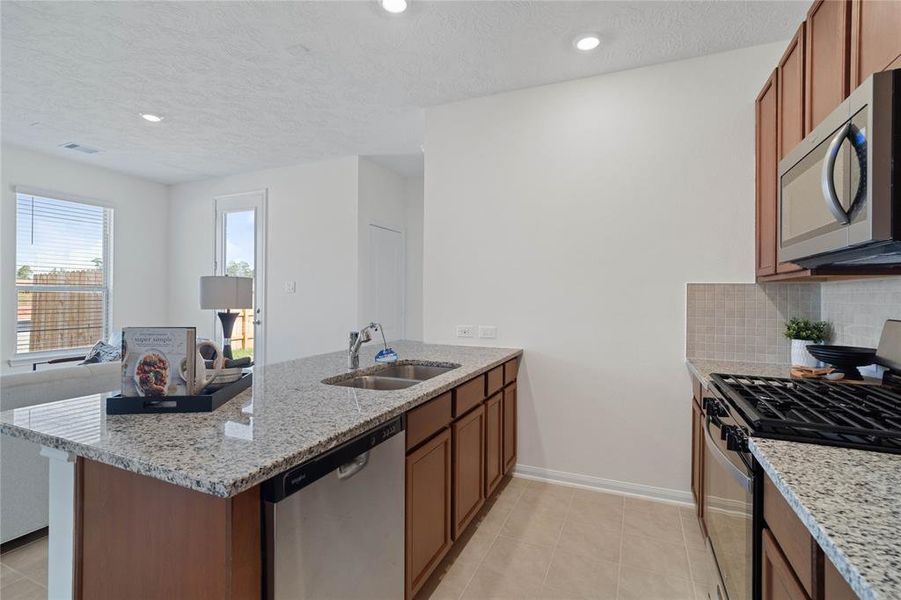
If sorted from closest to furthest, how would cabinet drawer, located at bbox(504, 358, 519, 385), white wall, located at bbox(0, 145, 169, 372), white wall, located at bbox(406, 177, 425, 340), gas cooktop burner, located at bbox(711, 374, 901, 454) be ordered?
gas cooktop burner, located at bbox(711, 374, 901, 454) → cabinet drawer, located at bbox(504, 358, 519, 385) → white wall, located at bbox(0, 145, 169, 372) → white wall, located at bbox(406, 177, 425, 340)

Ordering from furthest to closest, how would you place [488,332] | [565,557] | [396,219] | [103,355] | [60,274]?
[396,219]
[60,274]
[103,355]
[488,332]
[565,557]

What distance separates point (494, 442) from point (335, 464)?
1.52 metres

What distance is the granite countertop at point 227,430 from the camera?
0.94 meters

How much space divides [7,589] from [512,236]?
10.4 ft

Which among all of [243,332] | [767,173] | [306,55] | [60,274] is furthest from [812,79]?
[60,274]

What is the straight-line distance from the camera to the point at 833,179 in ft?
3.64

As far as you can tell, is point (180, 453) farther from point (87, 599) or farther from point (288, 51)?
point (288, 51)

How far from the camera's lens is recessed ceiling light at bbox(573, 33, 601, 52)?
2.38 meters

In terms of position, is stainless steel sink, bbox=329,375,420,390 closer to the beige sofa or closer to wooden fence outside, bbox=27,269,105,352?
the beige sofa

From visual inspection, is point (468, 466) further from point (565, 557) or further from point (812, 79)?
point (812, 79)

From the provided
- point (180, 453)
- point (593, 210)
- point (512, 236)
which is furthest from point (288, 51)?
point (180, 453)

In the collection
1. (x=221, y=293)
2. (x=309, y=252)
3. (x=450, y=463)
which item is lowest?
(x=450, y=463)

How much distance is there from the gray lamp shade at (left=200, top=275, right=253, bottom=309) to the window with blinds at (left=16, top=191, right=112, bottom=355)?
2020mm

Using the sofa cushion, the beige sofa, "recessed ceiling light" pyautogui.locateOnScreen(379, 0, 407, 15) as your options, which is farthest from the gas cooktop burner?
the beige sofa
